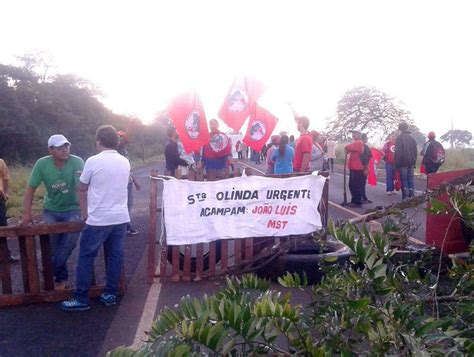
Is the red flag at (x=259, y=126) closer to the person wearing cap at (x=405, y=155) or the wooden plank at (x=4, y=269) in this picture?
the person wearing cap at (x=405, y=155)

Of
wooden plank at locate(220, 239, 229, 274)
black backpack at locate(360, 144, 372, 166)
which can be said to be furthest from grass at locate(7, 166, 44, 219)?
wooden plank at locate(220, 239, 229, 274)

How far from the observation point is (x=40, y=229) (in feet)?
21.1

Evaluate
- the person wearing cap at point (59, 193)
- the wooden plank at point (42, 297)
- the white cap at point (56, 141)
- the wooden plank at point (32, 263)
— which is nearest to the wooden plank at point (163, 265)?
the wooden plank at point (42, 297)

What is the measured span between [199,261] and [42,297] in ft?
6.02

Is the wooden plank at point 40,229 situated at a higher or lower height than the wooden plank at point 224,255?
higher

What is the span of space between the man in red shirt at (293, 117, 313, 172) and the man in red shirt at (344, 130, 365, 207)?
4.21 metres

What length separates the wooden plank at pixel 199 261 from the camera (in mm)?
7293

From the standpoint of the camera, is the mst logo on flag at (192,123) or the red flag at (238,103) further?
the red flag at (238,103)

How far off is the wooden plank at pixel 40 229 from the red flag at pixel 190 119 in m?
3.32

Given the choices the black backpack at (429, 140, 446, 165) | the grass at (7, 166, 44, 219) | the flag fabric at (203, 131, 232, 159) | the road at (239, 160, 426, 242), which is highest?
→ the flag fabric at (203, 131, 232, 159)

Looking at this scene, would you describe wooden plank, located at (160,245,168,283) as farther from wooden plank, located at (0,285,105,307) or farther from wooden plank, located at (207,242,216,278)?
wooden plank, located at (0,285,105,307)

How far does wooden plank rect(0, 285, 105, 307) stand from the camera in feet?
20.8

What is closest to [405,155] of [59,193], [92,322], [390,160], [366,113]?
[390,160]

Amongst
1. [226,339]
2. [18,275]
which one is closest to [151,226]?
[18,275]
